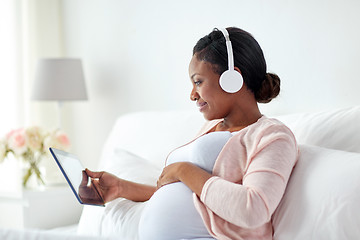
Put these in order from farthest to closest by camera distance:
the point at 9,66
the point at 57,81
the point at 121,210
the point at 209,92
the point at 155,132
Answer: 1. the point at 9,66
2. the point at 57,81
3. the point at 155,132
4. the point at 121,210
5. the point at 209,92

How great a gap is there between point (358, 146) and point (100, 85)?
178cm

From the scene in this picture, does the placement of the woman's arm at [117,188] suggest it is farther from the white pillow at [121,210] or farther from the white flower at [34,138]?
the white flower at [34,138]

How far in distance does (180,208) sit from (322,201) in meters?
0.32

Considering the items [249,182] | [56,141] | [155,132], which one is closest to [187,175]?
[249,182]

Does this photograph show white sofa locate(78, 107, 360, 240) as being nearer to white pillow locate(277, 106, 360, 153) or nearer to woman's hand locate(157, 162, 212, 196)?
white pillow locate(277, 106, 360, 153)

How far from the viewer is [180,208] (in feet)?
4.00

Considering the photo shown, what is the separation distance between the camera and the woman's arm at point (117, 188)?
1.51 meters

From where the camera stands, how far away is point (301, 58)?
177 cm

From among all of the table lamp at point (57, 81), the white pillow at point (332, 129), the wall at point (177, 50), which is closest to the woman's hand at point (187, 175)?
the white pillow at point (332, 129)

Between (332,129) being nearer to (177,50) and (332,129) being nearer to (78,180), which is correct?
(78,180)

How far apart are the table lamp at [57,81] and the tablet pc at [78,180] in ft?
4.21

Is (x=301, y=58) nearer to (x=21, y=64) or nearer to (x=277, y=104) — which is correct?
(x=277, y=104)

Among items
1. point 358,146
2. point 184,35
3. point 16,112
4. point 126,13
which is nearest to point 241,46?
point 358,146

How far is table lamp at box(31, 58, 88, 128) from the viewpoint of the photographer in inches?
107
